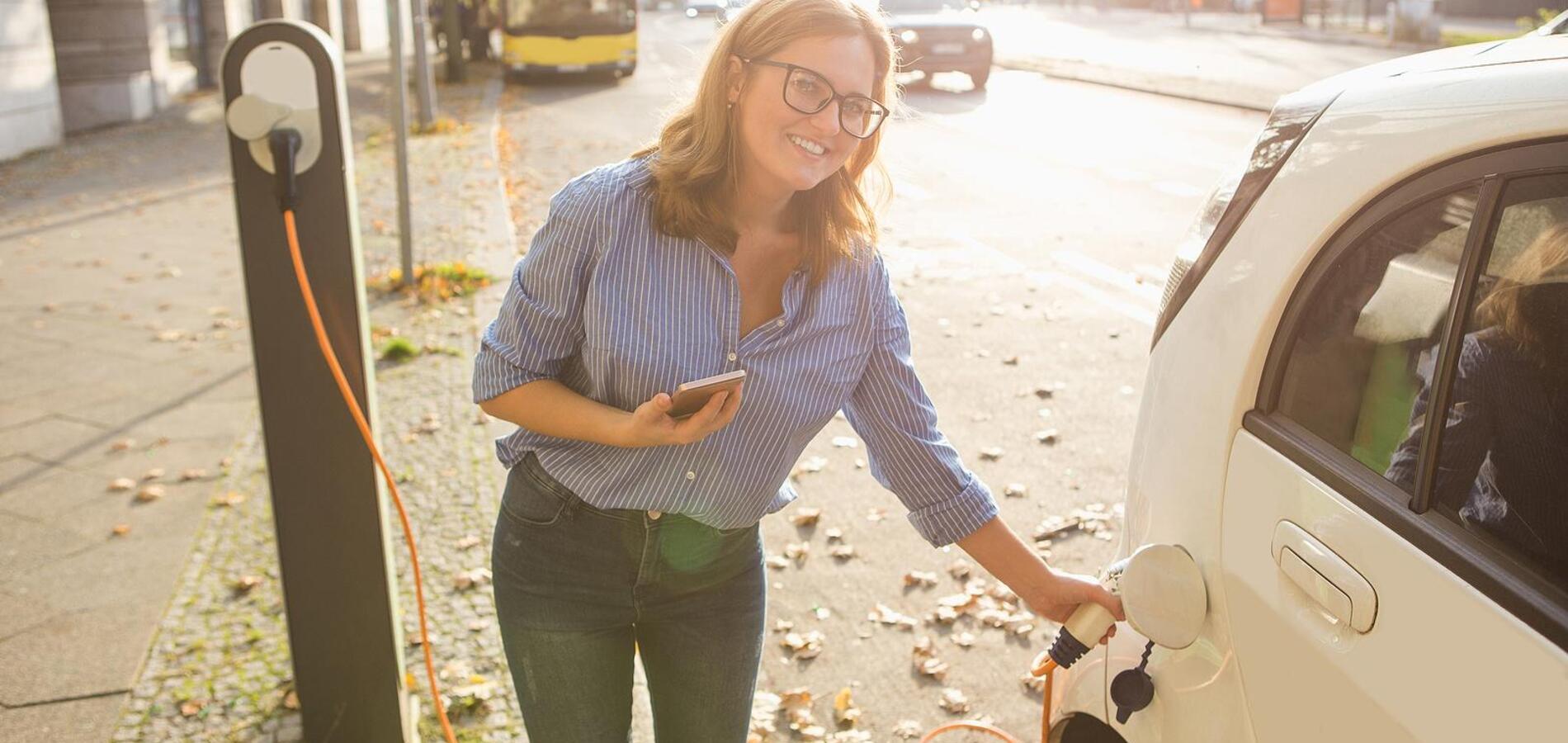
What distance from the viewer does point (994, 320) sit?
8359 millimetres

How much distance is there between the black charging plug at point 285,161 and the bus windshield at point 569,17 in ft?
73.2

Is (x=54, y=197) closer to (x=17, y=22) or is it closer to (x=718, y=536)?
(x=17, y=22)

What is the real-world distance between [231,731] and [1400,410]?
10.2 feet

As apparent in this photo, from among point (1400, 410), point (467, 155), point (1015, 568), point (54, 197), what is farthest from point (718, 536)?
point (467, 155)

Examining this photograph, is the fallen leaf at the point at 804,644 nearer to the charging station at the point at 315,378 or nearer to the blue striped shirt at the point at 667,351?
the charging station at the point at 315,378

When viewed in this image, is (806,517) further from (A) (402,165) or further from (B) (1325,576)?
(A) (402,165)

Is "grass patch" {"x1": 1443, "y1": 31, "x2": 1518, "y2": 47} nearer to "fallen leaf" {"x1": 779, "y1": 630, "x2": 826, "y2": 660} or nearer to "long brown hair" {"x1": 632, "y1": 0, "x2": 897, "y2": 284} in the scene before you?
"fallen leaf" {"x1": 779, "y1": 630, "x2": 826, "y2": 660}

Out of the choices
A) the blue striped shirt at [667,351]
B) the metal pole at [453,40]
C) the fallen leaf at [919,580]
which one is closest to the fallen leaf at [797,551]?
the fallen leaf at [919,580]

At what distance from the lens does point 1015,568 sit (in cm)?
240

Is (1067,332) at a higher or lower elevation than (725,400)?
lower

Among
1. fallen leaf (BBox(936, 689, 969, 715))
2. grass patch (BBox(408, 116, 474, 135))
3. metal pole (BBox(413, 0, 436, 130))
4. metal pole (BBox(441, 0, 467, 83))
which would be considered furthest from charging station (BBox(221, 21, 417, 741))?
metal pole (BBox(441, 0, 467, 83))

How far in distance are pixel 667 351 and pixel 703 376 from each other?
7 cm

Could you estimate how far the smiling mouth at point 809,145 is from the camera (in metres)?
2.28

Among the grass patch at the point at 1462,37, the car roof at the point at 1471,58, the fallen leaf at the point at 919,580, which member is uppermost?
the car roof at the point at 1471,58
